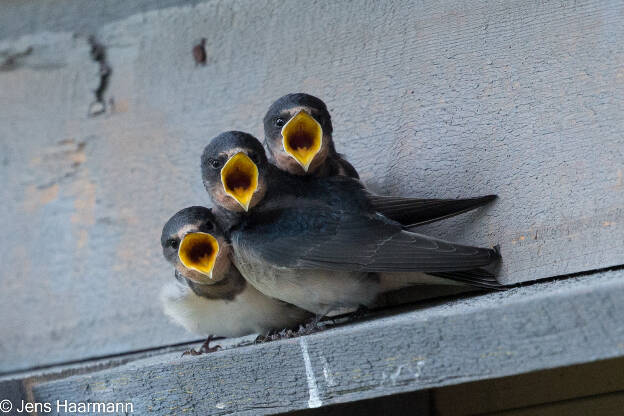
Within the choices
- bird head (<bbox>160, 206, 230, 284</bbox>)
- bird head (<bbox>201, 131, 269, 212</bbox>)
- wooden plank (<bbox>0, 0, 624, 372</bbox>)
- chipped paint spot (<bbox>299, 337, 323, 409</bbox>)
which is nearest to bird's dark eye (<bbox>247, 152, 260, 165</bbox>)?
bird head (<bbox>201, 131, 269, 212</bbox>)

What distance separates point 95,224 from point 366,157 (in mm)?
829

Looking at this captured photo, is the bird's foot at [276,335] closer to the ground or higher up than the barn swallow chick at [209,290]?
closer to the ground

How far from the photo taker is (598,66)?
5.18 feet

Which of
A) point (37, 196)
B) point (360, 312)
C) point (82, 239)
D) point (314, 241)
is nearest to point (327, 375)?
point (314, 241)

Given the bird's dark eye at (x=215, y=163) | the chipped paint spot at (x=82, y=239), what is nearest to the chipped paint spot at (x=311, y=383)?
the bird's dark eye at (x=215, y=163)

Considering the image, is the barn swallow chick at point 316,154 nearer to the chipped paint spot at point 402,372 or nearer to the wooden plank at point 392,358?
the wooden plank at point 392,358

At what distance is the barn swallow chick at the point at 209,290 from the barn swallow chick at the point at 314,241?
1.9 inches

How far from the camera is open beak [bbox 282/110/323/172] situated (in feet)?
5.38

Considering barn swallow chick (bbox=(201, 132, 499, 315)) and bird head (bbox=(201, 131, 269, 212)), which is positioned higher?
bird head (bbox=(201, 131, 269, 212))

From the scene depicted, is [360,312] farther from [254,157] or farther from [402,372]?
[402,372]

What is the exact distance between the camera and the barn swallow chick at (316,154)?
158 cm

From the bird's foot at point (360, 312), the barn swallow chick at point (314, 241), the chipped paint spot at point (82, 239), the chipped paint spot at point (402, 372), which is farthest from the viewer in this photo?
the chipped paint spot at point (82, 239)

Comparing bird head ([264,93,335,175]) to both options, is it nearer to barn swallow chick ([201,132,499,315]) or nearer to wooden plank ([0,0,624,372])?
barn swallow chick ([201,132,499,315])

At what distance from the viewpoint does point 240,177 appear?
1.69 metres
